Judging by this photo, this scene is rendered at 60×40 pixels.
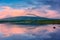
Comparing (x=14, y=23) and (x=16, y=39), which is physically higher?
(x=14, y=23)

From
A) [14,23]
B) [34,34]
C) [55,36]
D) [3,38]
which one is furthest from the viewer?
[14,23]

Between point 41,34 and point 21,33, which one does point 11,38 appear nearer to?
point 21,33

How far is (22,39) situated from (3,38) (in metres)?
0.45

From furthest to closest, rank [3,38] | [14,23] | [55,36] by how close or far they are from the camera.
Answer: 1. [14,23]
2. [55,36]
3. [3,38]

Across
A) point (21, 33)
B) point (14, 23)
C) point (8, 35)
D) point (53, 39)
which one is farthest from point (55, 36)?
point (14, 23)

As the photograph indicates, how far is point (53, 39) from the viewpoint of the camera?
3.89m

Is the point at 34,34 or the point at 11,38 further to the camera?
the point at 34,34

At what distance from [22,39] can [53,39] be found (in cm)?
75

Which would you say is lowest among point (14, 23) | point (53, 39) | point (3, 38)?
point (53, 39)

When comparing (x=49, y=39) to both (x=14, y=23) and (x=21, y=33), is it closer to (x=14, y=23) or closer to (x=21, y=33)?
(x=21, y=33)

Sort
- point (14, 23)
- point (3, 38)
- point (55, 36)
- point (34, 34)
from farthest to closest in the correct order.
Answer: point (14, 23) < point (34, 34) < point (55, 36) < point (3, 38)

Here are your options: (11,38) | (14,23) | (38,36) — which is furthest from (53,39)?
(14,23)

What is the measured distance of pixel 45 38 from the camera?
395 centimetres

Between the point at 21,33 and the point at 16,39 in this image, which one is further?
the point at 21,33
